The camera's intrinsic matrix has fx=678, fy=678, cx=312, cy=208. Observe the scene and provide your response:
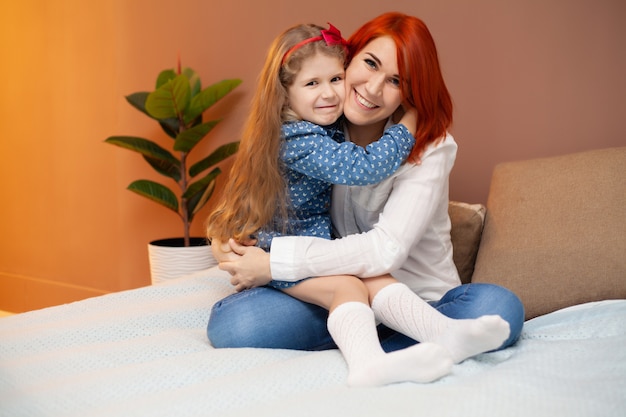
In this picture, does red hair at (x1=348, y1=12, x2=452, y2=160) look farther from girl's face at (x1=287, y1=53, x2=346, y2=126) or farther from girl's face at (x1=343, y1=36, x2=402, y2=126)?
girl's face at (x1=287, y1=53, x2=346, y2=126)

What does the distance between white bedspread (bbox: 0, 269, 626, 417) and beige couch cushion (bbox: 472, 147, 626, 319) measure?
120 millimetres

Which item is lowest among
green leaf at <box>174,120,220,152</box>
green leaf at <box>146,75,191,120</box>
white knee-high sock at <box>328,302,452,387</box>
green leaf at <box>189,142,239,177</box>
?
white knee-high sock at <box>328,302,452,387</box>

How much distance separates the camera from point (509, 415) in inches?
40.9

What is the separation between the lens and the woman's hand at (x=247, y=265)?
5.36ft

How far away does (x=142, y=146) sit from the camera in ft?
9.59

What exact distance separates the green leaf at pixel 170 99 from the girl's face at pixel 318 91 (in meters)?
1.12

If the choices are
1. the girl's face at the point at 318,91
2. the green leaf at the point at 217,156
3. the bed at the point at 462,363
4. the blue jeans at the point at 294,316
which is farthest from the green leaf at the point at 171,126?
the blue jeans at the point at 294,316

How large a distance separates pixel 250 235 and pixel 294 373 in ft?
1.89

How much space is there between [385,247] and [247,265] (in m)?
0.35

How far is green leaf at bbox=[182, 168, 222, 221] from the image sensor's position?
9.39 feet

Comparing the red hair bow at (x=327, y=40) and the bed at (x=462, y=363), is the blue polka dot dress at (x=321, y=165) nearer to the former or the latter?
the red hair bow at (x=327, y=40)

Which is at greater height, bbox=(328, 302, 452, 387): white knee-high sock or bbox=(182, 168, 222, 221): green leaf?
bbox=(182, 168, 222, 221): green leaf

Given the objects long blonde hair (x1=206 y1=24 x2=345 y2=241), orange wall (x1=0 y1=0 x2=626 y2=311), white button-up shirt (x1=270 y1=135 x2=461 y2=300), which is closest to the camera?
white button-up shirt (x1=270 y1=135 x2=461 y2=300)

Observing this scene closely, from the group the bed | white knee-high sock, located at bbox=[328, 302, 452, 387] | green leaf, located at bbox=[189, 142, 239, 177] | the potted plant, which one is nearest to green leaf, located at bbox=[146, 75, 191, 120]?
the potted plant
